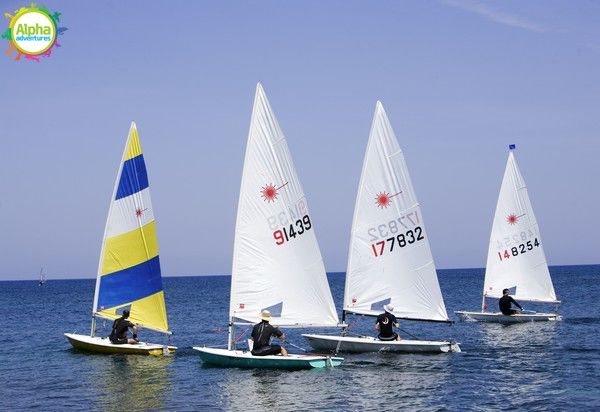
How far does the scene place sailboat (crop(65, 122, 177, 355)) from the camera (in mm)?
30391

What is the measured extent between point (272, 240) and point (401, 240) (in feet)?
18.7

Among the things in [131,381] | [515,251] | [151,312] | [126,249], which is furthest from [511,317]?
[131,381]

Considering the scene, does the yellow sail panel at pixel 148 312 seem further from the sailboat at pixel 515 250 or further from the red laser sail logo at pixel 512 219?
the red laser sail logo at pixel 512 219

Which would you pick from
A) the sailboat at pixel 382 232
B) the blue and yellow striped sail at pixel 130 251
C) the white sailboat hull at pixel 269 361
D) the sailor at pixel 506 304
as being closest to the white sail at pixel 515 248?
the sailor at pixel 506 304

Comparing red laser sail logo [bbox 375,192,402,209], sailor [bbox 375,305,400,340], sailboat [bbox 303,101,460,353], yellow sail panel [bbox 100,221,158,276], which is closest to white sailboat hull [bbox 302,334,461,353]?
sailor [bbox 375,305,400,340]

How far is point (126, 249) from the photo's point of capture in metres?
30.6

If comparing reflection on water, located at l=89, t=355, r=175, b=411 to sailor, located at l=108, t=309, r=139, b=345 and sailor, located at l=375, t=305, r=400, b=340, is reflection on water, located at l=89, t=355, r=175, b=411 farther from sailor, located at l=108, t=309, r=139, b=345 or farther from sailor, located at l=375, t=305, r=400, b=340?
sailor, located at l=375, t=305, r=400, b=340

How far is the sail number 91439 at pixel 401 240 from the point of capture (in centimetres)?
2947

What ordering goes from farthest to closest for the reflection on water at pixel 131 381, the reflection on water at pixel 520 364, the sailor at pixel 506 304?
1. the sailor at pixel 506 304
2. the reflection on water at pixel 520 364
3. the reflection on water at pixel 131 381

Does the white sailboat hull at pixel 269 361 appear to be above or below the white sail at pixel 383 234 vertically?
below

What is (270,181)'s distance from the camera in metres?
26.2

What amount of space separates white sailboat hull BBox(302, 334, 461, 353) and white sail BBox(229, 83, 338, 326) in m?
1.83

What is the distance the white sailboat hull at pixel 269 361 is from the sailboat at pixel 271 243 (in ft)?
0.52

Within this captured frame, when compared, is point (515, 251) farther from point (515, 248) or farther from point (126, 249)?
point (126, 249)
